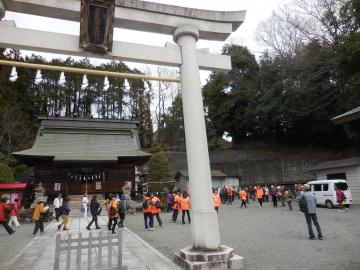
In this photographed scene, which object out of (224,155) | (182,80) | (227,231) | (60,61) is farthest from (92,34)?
(60,61)

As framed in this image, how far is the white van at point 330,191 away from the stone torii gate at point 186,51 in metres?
15.2

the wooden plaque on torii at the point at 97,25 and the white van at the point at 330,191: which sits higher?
the wooden plaque on torii at the point at 97,25

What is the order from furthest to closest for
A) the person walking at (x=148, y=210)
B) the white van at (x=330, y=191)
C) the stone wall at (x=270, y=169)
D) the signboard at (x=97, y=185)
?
the stone wall at (x=270, y=169), the signboard at (x=97, y=185), the white van at (x=330, y=191), the person walking at (x=148, y=210)

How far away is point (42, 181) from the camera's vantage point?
2697 cm

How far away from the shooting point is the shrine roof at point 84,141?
26525 millimetres

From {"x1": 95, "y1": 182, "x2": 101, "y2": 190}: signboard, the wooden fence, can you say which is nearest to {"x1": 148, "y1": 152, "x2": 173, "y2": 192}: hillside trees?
{"x1": 95, "y1": 182, "x2": 101, "y2": 190}: signboard

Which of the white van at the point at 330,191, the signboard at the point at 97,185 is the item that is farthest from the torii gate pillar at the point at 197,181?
the signboard at the point at 97,185

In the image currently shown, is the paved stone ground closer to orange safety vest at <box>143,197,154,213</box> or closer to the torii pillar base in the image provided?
the torii pillar base

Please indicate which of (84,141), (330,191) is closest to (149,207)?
(330,191)

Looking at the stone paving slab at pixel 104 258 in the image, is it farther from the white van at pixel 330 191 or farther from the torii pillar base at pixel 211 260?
the white van at pixel 330 191

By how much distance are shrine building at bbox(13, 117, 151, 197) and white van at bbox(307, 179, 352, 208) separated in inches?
586

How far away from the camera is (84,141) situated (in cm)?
3127

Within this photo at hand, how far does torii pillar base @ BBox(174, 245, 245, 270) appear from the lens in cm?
601

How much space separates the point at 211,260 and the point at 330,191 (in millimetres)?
16145
